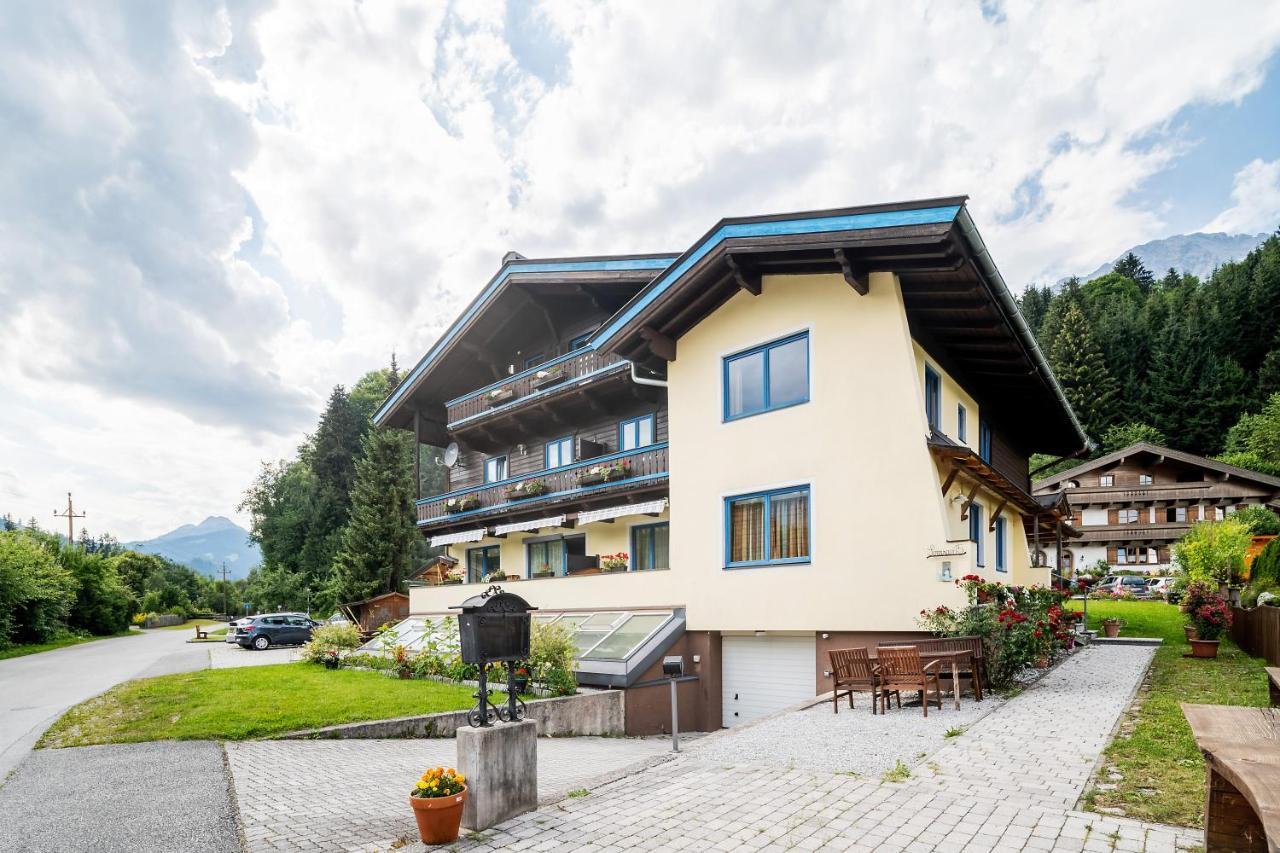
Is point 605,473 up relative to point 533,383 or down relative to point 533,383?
down

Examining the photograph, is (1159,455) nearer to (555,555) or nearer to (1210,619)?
(1210,619)

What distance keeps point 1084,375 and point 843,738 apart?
70.4 meters

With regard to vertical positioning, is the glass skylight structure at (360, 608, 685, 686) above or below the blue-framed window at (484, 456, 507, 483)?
below

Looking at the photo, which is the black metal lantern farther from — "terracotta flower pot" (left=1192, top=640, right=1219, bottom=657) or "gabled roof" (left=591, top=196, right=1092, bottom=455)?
"terracotta flower pot" (left=1192, top=640, right=1219, bottom=657)

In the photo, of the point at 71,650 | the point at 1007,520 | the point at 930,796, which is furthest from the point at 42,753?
the point at 71,650

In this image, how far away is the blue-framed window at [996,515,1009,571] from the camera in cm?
1892

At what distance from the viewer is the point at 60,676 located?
2042 centimetres

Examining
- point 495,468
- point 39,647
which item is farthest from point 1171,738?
point 39,647

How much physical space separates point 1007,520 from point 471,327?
1804cm

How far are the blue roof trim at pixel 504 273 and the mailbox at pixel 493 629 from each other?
38.9 ft

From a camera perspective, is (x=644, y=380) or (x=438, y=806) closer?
(x=438, y=806)

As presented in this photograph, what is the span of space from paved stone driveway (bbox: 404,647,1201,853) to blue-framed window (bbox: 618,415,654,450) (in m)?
13.7

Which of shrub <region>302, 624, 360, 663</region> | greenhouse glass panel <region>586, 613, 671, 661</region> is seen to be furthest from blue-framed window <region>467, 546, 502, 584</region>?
greenhouse glass panel <region>586, 613, 671, 661</region>

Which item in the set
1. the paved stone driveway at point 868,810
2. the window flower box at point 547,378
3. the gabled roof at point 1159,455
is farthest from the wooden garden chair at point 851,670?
the gabled roof at point 1159,455
